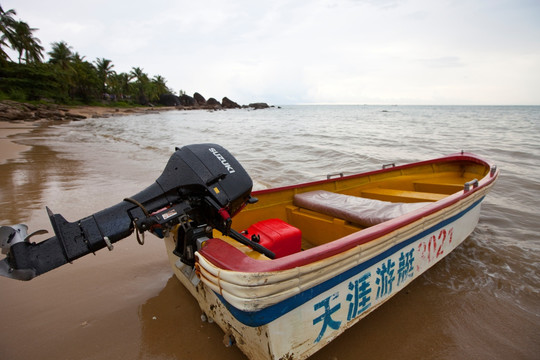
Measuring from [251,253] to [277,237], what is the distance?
1.42 ft

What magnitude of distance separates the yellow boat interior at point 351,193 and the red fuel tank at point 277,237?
11.8 inches

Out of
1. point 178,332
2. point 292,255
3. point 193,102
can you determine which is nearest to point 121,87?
point 193,102

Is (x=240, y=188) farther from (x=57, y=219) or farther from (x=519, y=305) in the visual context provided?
(x=519, y=305)

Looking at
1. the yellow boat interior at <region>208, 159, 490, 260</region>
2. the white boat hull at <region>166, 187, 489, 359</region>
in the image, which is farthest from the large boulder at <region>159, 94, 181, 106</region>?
the white boat hull at <region>166, 187, 489, 359</region>

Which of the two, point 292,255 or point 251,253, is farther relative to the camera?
point 251,253

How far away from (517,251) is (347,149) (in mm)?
9257

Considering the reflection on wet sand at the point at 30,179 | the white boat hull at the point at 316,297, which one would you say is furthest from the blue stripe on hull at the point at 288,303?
the reflection on wet sand at the point at 30,179

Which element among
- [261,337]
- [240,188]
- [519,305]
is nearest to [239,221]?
[240,188]

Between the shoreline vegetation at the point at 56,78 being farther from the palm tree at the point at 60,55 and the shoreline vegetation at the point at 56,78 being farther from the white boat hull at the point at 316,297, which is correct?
the white boat hull at the point at 316,297

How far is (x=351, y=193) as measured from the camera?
4.12 meters

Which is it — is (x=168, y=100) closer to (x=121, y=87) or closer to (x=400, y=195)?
(x=121, y=87)

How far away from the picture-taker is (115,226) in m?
1.62

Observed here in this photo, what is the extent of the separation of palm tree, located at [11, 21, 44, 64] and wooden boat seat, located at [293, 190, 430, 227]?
45.9 meters

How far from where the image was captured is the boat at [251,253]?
4.60 feet
